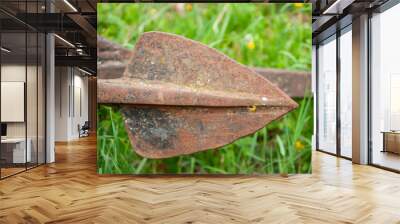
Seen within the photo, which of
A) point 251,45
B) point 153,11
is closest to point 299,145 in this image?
point 251,45

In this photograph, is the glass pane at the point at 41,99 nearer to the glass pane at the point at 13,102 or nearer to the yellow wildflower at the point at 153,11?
the glass pane at the point at 13,102

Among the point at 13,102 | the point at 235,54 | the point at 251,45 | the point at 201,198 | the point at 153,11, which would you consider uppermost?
the point at 153,11

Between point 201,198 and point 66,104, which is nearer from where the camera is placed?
point 201,198

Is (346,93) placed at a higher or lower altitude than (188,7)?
lower

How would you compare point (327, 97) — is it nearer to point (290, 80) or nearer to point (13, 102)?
point (290, 80)

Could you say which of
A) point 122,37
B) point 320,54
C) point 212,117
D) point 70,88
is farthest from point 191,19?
point 70,88

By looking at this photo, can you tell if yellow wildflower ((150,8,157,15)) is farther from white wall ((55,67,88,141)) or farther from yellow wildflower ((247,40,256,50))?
white wall ((55,67,88,141))
